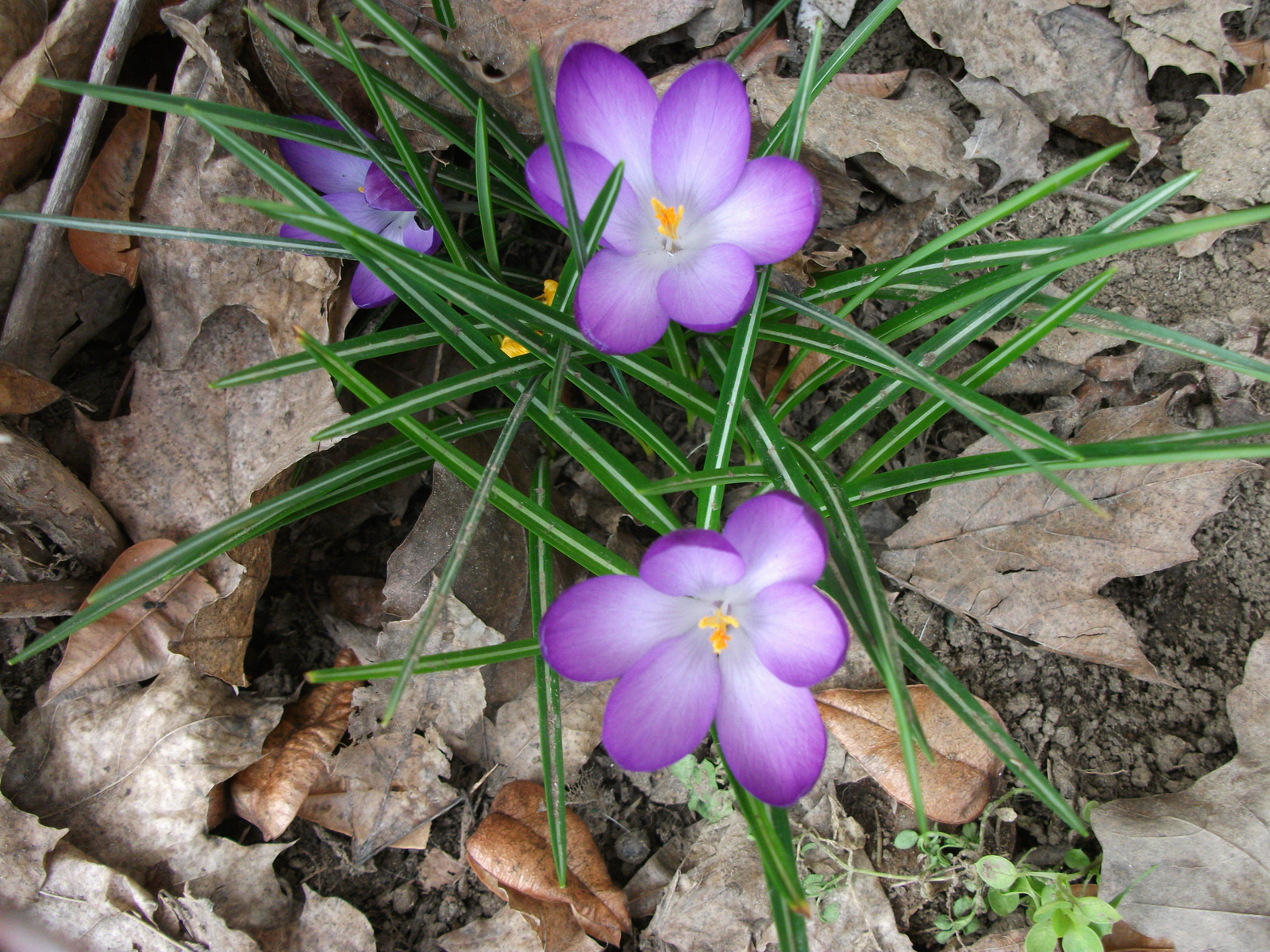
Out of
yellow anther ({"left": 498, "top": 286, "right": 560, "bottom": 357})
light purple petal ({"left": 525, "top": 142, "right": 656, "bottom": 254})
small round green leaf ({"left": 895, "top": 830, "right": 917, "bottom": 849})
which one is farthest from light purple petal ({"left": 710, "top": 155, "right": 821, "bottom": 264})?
small round green leaf ({"left": 895, "top": 830, "right": 917, "bottom": 849})

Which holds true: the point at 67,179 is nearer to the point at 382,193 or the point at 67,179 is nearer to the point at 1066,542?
the point at 382,193

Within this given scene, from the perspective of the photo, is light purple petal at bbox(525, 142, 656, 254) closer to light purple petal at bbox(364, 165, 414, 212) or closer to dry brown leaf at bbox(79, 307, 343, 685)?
light purple petal at bbox(364, 165, 414, 212)

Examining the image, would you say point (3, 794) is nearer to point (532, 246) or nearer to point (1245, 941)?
point (532, 246)

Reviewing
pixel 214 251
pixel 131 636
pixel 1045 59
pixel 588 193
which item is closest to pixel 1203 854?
pixel 588 193

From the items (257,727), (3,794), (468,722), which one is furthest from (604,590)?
(3,794)

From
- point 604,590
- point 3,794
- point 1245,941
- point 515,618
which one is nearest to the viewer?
point 604,590

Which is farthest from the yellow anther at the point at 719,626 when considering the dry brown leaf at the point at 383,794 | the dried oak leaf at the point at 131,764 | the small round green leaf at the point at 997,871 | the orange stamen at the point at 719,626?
the dried oak leaf at the point at 131,764

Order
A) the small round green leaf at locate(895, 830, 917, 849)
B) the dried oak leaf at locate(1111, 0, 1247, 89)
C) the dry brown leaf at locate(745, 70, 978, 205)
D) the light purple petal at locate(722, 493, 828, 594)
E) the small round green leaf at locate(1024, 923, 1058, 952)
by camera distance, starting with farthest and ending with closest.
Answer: the dried oak leaf at locate(1111, 0, 1247, 89) < the dry brown leaf at locate(745, 70, 978, 205) < the small round green leaf at locate(895, 830, 917, 849) < the small round green leaf at locate(1024, 923, 1058, 952) < the light purple petal at locate(722, 493, 828, 594)
